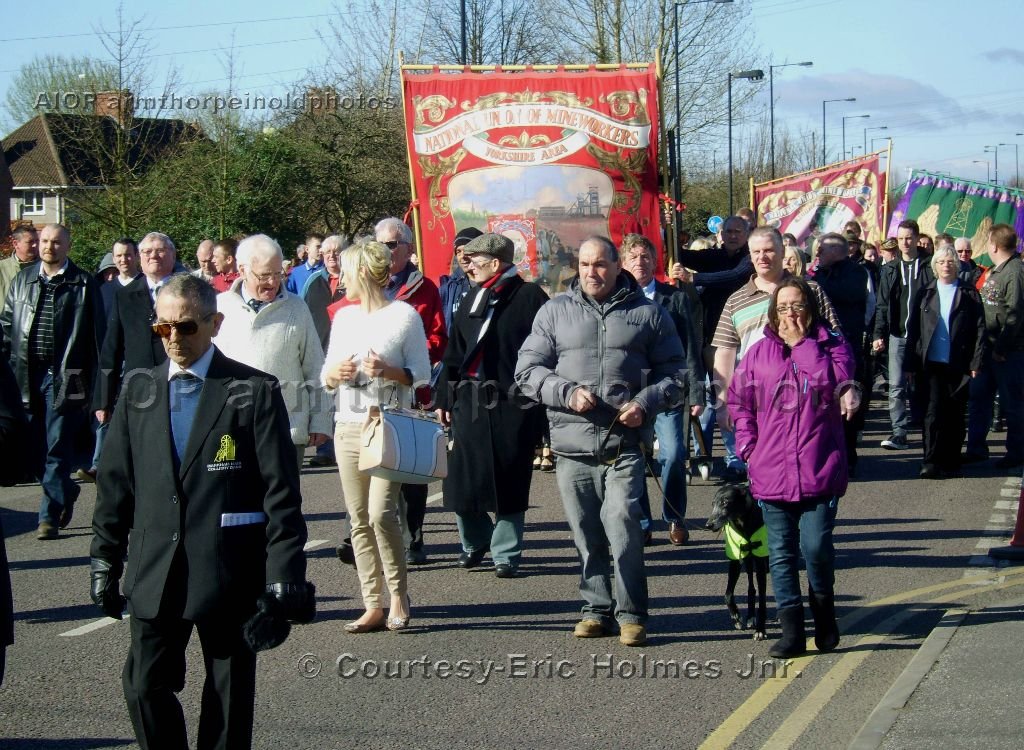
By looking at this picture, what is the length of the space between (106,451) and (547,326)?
3083 millimetres

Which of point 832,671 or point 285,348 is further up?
point 285,348

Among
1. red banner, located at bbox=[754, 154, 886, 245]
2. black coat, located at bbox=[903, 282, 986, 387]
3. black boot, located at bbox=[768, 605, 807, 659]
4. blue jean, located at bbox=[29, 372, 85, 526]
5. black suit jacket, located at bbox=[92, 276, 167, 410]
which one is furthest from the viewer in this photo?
red banner, located at bbox=[754, 154, 886, 245]

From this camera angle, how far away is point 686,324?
33.0ft

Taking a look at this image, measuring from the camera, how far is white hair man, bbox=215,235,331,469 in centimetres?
721

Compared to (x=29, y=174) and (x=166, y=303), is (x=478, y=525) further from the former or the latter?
(x=29, y=174)

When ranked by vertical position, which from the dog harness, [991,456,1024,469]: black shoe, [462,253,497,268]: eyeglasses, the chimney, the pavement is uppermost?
the chimney

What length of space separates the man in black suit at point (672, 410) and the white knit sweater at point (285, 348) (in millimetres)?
2622

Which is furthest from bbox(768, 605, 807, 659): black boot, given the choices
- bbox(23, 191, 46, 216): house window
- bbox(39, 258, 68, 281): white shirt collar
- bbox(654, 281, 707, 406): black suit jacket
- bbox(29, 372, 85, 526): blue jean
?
bbox(23, 191, 46, 216): house window

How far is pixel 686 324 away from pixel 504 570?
2638 millimetres

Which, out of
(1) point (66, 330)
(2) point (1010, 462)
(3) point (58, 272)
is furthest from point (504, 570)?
(2) point (1010, 462)

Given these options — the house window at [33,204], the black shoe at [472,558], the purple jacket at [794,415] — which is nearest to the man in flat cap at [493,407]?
the black shoe at [472,558]

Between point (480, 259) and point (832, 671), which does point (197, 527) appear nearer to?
point (832, 671)

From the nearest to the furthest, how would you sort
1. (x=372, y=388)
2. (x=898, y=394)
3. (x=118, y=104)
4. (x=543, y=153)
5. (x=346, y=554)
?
(x=372, y=388) < (x=346, y=554) < (x=543, y=153) < (x=898, y=394) < (x=118, y=104)

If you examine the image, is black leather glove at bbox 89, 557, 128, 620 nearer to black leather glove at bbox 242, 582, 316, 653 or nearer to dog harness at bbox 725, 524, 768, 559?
black leather glove at bbox 242, 582, 316, 653
